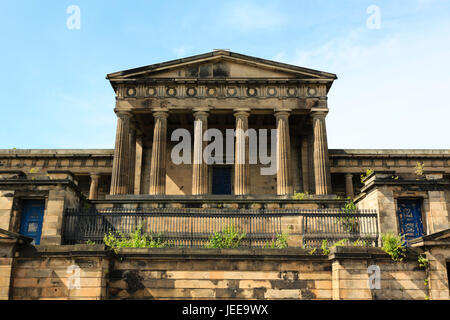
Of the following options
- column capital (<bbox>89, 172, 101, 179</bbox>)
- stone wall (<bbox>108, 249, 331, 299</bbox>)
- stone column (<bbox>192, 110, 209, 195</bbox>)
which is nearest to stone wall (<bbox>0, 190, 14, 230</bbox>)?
stone wall (<bbox>108, 249, 331, 299</bbox>)

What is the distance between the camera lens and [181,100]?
29.3 metres

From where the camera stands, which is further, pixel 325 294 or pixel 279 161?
pixel 279 161

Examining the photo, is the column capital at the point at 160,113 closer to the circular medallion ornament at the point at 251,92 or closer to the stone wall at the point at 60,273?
the circular medallion ornament at the point at 251,92

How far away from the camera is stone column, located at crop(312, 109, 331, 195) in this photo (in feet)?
89.6

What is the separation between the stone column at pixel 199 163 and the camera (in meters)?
26.9

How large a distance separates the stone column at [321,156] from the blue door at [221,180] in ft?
24.3

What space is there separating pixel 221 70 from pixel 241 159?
6590mm

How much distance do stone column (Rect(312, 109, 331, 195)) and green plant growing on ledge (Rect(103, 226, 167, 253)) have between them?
43.8ft

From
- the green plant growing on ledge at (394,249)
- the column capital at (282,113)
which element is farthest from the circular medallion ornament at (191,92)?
the green plant growing on ledge at (394,249)
